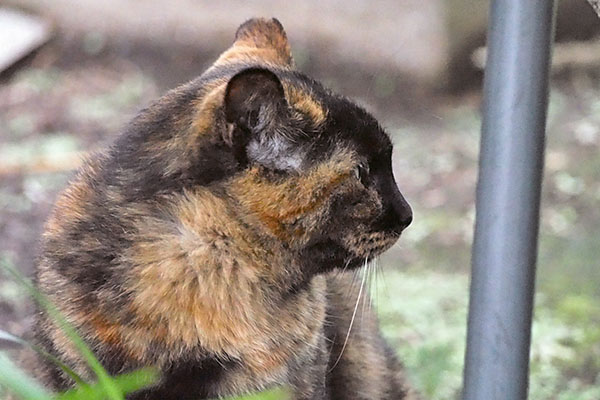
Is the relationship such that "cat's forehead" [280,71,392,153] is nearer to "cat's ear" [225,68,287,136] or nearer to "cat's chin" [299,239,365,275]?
"cat's ear" [225,68,287,136]

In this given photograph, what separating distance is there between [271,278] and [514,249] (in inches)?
18.6

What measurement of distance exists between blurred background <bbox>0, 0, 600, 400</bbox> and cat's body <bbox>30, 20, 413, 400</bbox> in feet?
3.49

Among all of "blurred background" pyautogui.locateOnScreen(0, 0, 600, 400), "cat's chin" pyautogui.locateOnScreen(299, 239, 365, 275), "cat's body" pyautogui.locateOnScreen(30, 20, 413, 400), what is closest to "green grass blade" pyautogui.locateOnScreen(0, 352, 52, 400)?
"cat's body" pyautogui.locateOnScreen(30, 20, 413, 400)

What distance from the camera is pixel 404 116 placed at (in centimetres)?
441

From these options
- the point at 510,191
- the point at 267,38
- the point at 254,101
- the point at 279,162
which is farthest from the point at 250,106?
the point at 267,38

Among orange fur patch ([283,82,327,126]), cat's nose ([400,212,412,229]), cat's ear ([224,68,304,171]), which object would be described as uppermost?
orange fur patch ([283,82,327,126])

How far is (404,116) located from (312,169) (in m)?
2.76

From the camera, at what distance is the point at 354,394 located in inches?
90.2

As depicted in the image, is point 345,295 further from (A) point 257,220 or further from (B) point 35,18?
(B) point 35,18

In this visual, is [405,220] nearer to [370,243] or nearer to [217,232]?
[370,243]

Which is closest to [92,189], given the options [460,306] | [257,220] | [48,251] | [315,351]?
[48,251]

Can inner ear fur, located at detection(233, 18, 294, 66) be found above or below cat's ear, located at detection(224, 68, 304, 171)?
above

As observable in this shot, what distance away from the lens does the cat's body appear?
1683mm

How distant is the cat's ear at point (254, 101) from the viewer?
60.5 inches
